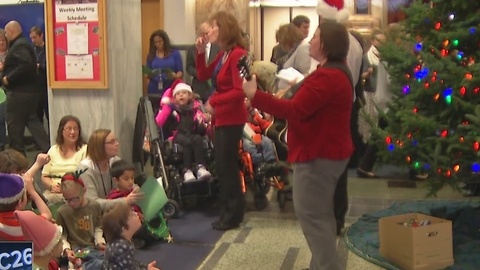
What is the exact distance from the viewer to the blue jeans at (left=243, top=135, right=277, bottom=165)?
18.0 feet

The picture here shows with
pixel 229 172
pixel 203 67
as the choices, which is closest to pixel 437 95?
pixel 229 172

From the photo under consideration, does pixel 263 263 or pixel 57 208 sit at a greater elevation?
pixel 57 208

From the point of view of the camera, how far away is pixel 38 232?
8.62ft

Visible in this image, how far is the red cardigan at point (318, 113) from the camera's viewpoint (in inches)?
128

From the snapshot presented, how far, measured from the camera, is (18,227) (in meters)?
2.67

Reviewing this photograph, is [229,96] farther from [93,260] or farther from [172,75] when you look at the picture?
[172,75]

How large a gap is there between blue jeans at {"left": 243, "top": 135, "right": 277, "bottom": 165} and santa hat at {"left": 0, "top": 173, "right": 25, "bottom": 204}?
2.92 m

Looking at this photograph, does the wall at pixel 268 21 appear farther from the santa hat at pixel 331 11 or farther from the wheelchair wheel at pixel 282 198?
the santa hat at pixel 331 11

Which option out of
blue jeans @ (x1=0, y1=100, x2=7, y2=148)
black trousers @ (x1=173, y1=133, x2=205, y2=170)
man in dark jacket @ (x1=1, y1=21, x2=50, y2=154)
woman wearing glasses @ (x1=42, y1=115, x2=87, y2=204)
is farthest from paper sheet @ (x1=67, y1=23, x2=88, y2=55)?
blue jeans @ (x1=0, y1=100, x2=7, y2=148)

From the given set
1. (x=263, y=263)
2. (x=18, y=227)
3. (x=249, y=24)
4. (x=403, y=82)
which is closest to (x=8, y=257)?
(x=18, y=227)

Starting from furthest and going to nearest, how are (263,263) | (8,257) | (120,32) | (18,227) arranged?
(120,32)
(263,263)
(18,227)
(8,257)

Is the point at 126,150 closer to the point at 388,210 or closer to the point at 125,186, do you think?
the point at 125,186

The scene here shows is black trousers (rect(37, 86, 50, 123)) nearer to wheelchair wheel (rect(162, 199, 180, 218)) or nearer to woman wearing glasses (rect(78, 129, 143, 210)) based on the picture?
wheelchair wheel (rect(162, 199, 180, 218))

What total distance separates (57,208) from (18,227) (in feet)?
5.39
